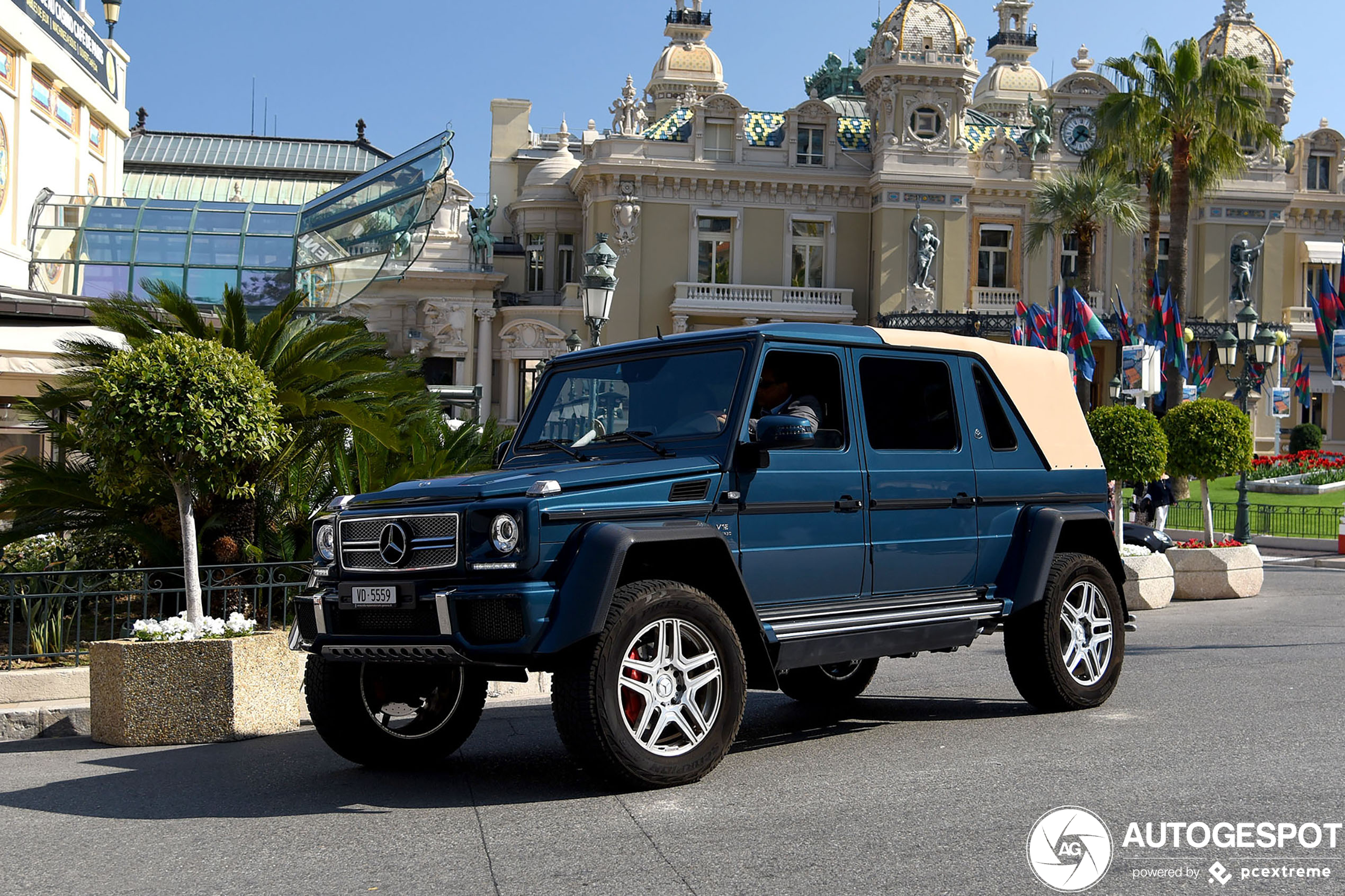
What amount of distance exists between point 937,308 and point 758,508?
42.3 meters

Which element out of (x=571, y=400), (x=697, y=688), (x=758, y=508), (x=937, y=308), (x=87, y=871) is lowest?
(x=87, y=871)

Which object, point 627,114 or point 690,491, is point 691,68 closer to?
point 627,114

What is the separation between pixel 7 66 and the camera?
26.0m

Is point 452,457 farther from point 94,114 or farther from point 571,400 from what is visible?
point 94,114

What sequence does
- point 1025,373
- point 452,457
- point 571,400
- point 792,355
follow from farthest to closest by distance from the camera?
point 452,457
point 1025,373
point 571,400
point 792,355

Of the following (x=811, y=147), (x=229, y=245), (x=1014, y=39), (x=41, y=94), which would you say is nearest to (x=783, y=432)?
(x=229, y=245)

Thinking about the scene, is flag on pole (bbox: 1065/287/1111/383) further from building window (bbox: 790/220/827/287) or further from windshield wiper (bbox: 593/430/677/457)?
windshield wiper (bbox: 593/430/677/457)

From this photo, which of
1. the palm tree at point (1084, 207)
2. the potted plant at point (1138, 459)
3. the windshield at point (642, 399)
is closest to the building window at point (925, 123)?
the palm tree at point (1084, 207)

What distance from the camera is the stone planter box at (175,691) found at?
7984mm

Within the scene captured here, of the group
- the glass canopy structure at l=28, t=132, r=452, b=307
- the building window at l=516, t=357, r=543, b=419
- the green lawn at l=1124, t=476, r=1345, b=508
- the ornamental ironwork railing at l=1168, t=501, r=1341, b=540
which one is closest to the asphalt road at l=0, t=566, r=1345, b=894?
the glass canopy structure at l=28, t=132, r=452, b=307

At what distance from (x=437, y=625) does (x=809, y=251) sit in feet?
143

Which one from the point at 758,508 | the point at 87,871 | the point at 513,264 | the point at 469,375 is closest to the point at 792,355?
the point at 758,508

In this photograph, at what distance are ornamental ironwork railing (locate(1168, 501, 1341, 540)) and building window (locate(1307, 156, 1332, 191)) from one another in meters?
27.3

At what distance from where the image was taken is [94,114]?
3322 cm
